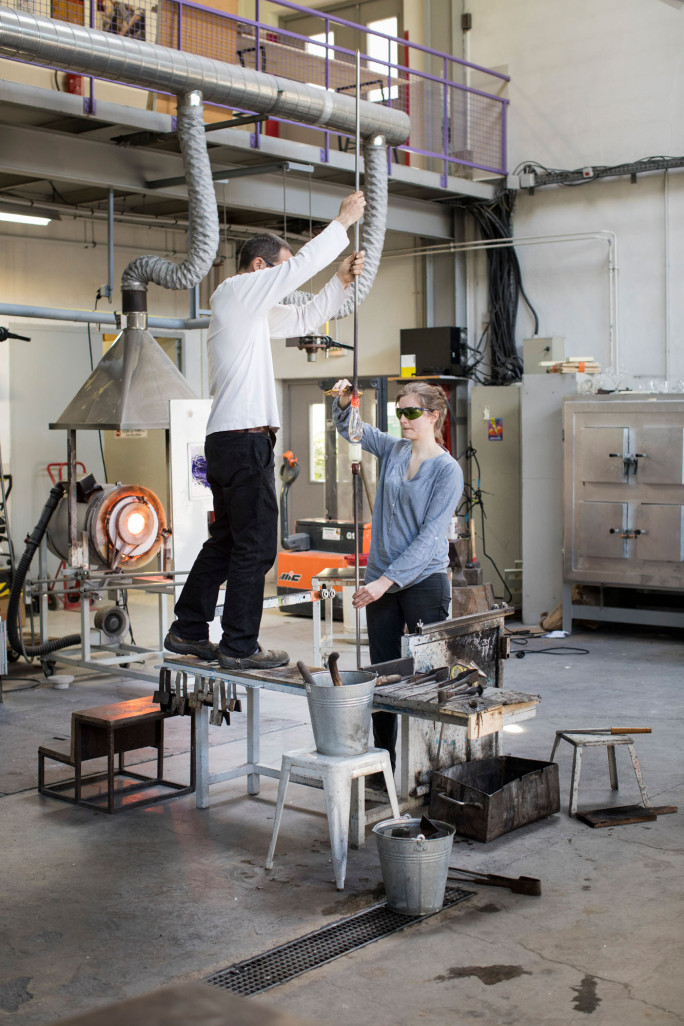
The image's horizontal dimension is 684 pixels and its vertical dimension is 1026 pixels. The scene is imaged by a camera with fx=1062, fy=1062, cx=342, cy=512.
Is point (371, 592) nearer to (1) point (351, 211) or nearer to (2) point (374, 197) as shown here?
(1) point (351, 211)

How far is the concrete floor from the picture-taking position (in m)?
2.92

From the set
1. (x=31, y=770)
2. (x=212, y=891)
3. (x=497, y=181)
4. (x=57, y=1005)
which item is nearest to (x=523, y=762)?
(x=212, y=891)

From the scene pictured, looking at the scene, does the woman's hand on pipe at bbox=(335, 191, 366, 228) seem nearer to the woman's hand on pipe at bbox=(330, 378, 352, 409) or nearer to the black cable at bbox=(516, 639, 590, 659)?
the woman's hand on pipe at bbox=(330, 378, 352, 409)

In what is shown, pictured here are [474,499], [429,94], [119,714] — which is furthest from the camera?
[429,94]

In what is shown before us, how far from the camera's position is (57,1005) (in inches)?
114

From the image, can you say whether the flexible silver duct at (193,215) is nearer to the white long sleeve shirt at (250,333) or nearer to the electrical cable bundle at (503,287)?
the white long sleeve shirt at (250,333)

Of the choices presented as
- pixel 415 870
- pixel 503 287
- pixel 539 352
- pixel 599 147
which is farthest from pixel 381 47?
pixel 415 870

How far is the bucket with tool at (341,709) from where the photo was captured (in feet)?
11.6

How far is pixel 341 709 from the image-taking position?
357 cm

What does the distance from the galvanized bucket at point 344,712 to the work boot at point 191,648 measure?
642 millimetres

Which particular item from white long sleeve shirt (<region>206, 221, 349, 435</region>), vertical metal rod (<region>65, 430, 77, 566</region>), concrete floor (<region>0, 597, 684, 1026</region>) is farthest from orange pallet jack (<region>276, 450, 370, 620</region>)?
white long sleeve shirt (<region>206, 221, 349, 435</region>)

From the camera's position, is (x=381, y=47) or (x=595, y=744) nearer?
(x=595, y=744)

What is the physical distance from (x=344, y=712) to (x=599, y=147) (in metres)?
7.50

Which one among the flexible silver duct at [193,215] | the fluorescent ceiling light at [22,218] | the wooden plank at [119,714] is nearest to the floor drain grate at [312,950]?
the wooden plank at [119,714]
